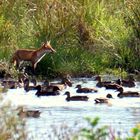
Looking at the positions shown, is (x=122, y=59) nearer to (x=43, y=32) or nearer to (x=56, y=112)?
(x=43, y=32)

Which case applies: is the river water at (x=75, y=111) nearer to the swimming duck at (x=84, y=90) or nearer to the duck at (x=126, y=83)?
the swimming duck at (x=84, y=90)

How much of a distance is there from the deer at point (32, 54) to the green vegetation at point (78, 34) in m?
0.32

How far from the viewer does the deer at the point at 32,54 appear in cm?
2569

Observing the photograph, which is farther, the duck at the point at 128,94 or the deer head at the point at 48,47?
the deer head at the point at 48,47

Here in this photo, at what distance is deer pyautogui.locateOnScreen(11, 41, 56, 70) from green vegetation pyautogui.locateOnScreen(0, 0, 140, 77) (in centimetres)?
32

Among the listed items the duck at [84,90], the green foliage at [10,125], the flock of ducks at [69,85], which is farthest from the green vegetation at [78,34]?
the green foliage at [10,125]

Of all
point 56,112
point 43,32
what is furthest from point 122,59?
point 56,112

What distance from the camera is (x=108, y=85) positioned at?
2266 cm

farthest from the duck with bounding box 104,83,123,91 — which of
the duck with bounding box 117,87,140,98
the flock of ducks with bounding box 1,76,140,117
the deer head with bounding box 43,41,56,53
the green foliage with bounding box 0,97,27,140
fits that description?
the green foliage with bounding box 0,97,27,140

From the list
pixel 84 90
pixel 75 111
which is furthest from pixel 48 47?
pixel 75 111

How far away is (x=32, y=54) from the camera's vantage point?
2611 cm

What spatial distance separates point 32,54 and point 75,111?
24.5 ft

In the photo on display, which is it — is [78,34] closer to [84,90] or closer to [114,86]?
[114,86]

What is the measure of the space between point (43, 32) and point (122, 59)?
2.67m
